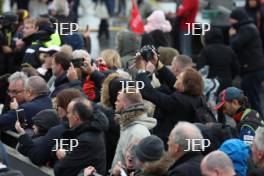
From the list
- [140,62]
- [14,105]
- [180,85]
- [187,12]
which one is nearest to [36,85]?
[14,105]

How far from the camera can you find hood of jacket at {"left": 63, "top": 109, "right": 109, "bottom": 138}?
376 inches

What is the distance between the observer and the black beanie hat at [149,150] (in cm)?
883

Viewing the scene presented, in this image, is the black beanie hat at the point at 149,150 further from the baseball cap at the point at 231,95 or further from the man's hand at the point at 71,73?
the man's hand at the point at 71,73

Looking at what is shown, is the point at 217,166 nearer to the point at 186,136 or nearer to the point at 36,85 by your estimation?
the point at 186,136

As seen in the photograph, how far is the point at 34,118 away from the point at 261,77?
20.3ft

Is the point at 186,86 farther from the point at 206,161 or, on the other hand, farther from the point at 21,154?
the point at 206,161

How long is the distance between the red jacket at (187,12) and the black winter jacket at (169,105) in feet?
22.2

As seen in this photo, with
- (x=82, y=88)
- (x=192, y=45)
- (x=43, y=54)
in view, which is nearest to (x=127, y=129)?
(x=82, y=88)

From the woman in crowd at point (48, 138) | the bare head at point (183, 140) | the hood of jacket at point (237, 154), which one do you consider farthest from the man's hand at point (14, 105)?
the hood of jacket at point (237, 154)

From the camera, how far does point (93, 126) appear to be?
31.3 ft

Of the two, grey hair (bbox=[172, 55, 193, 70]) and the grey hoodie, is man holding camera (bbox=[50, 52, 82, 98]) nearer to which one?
grey hair (bbox=[172, 55, 193, 70])

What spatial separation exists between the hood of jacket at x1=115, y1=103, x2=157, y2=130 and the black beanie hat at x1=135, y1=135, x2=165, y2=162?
92cm

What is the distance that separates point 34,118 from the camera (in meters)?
10.4

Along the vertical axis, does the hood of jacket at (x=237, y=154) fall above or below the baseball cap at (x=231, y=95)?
below
